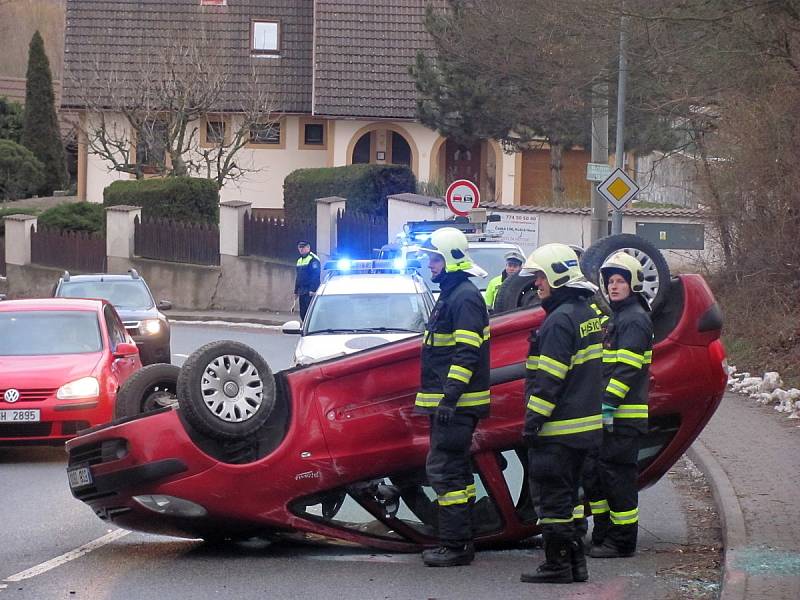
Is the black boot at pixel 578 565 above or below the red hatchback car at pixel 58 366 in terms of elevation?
below

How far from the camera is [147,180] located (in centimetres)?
3797

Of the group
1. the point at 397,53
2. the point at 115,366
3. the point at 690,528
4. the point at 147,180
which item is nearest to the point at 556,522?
the point at 690,528

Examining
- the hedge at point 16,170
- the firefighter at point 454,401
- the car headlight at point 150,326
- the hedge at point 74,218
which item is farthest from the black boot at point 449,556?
the hedge at point 16,170

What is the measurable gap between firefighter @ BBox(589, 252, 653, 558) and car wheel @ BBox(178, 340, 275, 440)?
1.99 meters

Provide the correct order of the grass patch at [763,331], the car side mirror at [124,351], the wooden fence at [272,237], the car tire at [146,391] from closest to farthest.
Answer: the car tire at [146,391], the car side mirror at [124,351], the grass patch at [763,331], the wooden fence at [272,237]

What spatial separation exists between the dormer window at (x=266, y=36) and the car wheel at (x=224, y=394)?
4125 centimetres

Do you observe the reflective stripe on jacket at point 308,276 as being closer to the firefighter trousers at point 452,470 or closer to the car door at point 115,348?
the car door at point 115,348

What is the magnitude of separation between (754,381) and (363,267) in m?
6.11

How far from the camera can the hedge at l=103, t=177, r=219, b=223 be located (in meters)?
37.2

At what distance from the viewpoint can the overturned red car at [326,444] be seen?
799 centimetres

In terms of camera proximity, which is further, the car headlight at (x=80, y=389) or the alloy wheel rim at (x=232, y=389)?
the car headlight at (x=80, y=389)

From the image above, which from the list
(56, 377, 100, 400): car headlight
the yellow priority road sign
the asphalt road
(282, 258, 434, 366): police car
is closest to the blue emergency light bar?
(282, 258, 434, 366): police car

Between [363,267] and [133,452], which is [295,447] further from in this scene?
[363,267]

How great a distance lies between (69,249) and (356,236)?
28.8 feet
